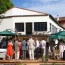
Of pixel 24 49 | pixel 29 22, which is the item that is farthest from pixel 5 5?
pixel 24 49

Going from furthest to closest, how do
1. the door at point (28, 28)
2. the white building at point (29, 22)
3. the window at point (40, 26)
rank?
the window at point (40, 26), the door at point (28, 28), the white building at point (29, 22)

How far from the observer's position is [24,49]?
20.9 m

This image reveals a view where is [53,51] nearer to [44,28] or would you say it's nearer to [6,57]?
[6,57]

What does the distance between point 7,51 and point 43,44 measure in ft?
9.00

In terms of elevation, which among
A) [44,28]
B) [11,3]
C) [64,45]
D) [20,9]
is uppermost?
[11,3]

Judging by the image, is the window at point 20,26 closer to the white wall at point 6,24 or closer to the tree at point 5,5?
the white wall at point 6,24

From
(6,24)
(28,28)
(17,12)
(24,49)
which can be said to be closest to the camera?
(24,49)

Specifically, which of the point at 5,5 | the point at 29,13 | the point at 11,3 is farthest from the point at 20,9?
the point at 11,3

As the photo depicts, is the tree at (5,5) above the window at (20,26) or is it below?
above

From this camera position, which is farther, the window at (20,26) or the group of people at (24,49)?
the window at (20,26)

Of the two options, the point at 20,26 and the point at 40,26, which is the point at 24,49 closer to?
the point at 40,26

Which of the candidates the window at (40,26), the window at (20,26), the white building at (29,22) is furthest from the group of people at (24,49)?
the window at (20,26)

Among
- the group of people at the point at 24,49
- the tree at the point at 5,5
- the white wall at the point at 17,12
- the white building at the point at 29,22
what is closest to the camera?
the group of people at the point at 24,49

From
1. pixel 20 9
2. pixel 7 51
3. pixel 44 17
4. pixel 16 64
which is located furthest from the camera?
pixel 20 9
